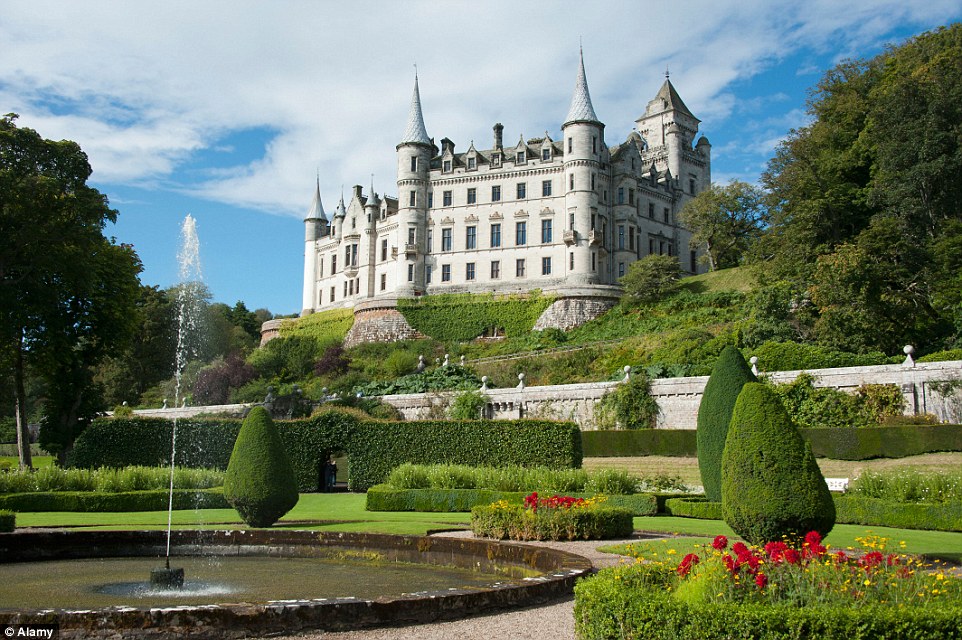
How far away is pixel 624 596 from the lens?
255 inches

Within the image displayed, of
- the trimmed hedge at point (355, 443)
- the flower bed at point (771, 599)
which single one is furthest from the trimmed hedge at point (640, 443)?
the flower bed at point (771, 599)

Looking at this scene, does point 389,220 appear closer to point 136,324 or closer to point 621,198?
point 621,198

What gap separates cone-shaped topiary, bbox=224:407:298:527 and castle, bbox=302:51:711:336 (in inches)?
1562

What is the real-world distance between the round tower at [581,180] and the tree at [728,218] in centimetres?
834

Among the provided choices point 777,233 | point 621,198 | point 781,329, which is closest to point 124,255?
point 781,329

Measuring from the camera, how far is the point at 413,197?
214 ft

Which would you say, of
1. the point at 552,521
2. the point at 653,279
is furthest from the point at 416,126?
the point at 552,521

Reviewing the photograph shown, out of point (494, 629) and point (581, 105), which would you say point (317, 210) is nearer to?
point (581, 105)

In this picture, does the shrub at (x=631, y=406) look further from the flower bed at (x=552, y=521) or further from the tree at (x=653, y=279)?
the tree at (x=653, y=279)

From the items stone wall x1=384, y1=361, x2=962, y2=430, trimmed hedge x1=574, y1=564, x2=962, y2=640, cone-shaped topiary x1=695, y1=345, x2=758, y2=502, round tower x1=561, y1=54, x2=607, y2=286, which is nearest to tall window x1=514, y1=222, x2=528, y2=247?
round tower x1=561, y1=54, x2=607, y2=286

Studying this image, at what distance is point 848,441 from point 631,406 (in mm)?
9424

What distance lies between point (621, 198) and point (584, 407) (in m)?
31.7

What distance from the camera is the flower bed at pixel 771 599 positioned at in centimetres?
598

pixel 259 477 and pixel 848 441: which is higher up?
pixel 848 441
